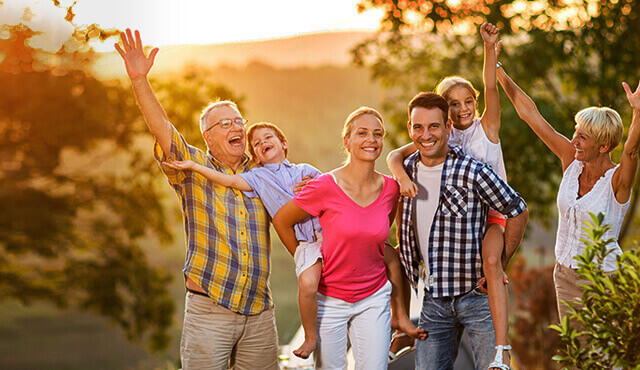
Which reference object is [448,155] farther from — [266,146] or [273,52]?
[273,52]

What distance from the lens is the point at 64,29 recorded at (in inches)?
244

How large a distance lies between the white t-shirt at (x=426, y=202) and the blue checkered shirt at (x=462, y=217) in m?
0.02

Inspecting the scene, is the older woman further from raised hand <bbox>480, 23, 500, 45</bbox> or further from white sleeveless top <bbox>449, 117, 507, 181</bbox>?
raised hand <bbox>480, 23, 500, 45</bbox>

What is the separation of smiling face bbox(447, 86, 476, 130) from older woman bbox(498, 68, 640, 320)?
1.46 ft

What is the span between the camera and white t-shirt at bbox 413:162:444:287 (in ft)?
8.49

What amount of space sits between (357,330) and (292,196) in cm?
62

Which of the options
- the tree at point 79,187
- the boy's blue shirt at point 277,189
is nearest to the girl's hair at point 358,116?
the boy's blue shirt at point 277,189

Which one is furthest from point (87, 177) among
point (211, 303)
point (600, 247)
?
point (600, 247)

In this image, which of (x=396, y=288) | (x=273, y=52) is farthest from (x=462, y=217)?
(x=273, y=52)

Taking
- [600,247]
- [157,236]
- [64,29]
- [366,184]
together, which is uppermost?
[64,29]

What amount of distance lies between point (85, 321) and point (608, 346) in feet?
23.8

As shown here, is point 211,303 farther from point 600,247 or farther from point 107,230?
point 107,230

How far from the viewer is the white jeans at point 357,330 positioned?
100 inches

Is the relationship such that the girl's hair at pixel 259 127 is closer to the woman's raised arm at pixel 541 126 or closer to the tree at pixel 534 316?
the woman's raised arm at pixel 541 126
